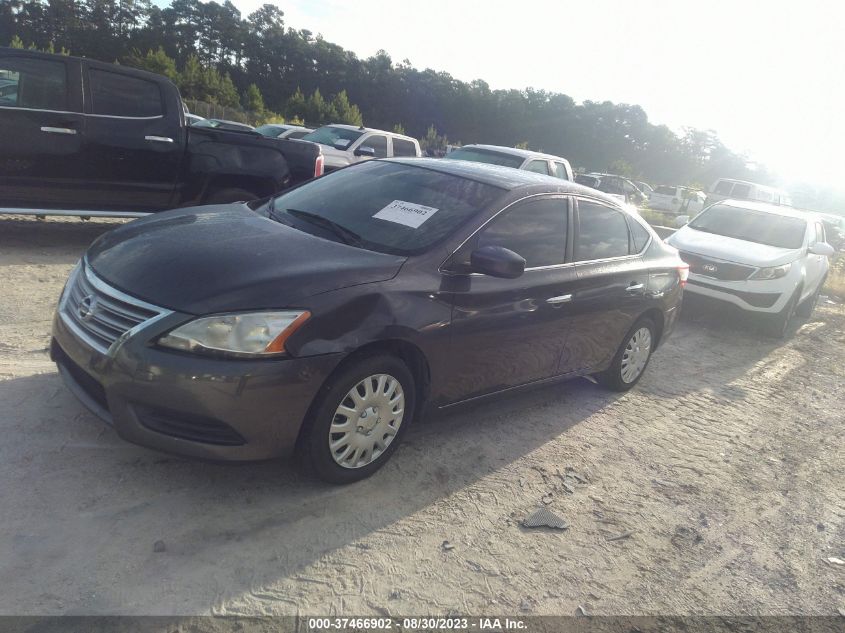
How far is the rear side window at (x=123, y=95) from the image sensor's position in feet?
22.4

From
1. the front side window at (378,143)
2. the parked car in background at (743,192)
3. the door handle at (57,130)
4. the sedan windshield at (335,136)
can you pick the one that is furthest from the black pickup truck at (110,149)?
the parked car in background at (743,192)

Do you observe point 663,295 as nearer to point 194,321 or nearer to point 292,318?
point 292,318

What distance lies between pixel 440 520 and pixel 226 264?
1685 mm

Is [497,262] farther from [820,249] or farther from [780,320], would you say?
[820,249]

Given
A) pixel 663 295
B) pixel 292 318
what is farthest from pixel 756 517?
pixel 292 318

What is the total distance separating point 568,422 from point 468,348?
1450mm

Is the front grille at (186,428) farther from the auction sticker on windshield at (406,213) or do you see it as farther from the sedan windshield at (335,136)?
the sedan windshield at (335,136)

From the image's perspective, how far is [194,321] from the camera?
112 inches

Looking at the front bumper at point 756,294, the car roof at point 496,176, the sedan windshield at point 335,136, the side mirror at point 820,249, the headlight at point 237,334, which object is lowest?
the front bumper at point 756,294

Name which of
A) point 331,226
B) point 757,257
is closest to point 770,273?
point 757,257

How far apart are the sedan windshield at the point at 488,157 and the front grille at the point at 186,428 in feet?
28.6

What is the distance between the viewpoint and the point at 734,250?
8.66 metres

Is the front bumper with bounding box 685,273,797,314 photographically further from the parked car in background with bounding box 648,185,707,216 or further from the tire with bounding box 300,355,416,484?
the parked car in background with bounding box 648,185,707,216

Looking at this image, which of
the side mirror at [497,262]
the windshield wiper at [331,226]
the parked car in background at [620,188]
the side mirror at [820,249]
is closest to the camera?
the side mirror at [497,262]
